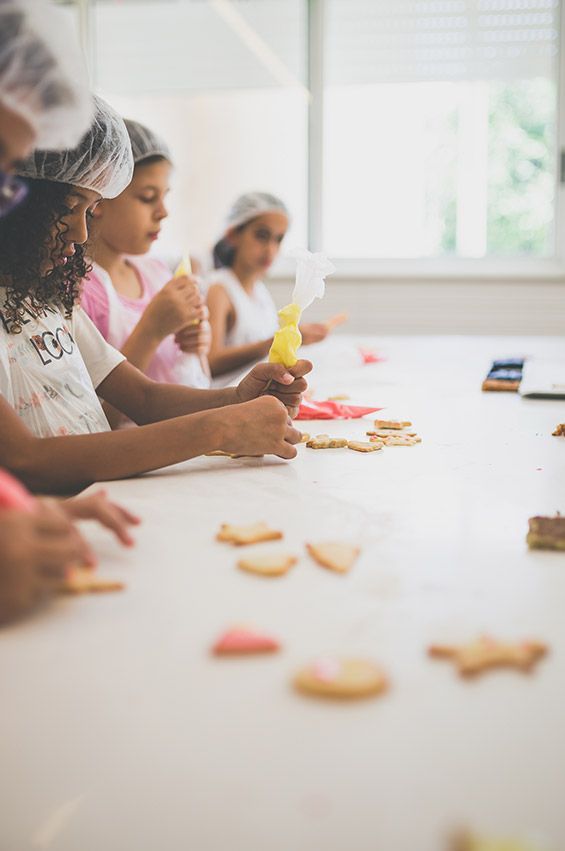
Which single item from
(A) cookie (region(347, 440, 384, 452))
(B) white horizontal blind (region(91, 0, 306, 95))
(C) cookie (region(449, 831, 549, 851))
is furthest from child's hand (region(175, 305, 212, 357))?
(B) white horizontal blind (region(91, 0, 306, 95))

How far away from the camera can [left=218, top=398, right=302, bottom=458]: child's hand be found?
1.24 meters

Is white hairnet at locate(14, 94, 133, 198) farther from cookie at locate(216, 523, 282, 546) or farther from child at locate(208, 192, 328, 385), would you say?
child at locate(208, 192, 328, 385)

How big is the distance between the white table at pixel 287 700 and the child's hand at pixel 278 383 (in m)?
0.42

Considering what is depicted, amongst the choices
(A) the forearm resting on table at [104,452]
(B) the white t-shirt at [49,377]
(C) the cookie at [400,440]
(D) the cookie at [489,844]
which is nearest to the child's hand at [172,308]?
(B) the white t-shirt at [49,377]

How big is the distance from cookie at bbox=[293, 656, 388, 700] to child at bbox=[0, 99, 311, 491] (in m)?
0.63

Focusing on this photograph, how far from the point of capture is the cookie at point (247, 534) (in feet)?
2.97

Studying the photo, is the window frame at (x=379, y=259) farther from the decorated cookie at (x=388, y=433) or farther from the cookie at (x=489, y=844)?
the cookie at (x=489, y=844)

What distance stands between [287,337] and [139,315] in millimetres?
963

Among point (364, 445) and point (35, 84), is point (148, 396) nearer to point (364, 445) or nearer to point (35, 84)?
point (364, 445)

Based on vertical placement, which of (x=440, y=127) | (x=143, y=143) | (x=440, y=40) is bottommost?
(x=143, y=143)

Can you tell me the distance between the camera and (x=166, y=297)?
75.8 inches

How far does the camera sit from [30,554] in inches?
25.5

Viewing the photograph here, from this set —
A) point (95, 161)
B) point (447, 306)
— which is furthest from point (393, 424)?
point (447, 306)

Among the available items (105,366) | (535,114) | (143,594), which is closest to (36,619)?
(143,594)
